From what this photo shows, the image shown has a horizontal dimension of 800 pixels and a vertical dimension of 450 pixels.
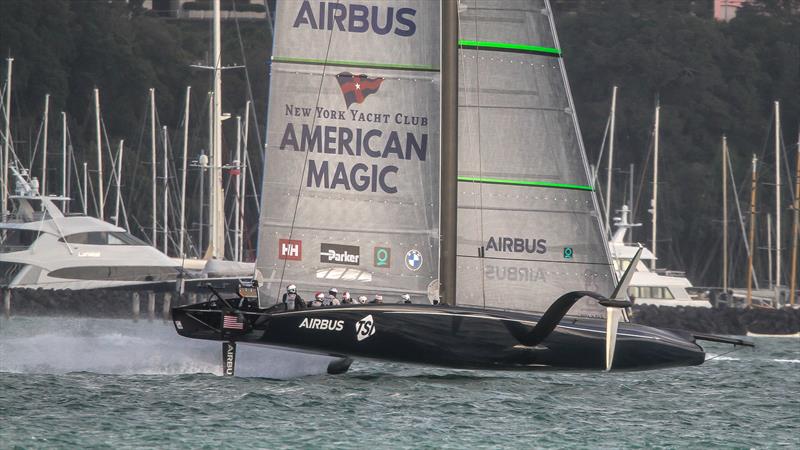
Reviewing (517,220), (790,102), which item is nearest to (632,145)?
(790,102)

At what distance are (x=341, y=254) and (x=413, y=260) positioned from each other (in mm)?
1012

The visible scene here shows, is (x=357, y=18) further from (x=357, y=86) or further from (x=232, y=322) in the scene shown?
(x=232, y=322)

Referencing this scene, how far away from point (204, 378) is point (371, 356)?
3.34 m

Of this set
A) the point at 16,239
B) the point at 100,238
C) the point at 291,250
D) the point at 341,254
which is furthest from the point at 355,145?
the point at 16,239

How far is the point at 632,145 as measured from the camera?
2675 inches

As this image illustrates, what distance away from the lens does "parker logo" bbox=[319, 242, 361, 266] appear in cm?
2042

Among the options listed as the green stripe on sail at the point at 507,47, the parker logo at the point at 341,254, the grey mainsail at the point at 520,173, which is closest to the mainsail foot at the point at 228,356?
the parker logo at the point at 341,254

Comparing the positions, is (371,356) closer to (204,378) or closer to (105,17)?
(204,378)

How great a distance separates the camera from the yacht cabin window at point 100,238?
40.0 metres

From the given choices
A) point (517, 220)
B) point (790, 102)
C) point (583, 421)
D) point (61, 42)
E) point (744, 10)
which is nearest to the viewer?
point (583, 421)

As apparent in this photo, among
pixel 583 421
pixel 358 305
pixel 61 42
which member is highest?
pixel 61 42

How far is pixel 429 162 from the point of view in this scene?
20406mm

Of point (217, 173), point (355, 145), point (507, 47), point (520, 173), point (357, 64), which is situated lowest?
point (520, 173)

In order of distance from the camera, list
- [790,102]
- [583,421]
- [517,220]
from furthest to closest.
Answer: [790,102], [517,220], [583,421]
